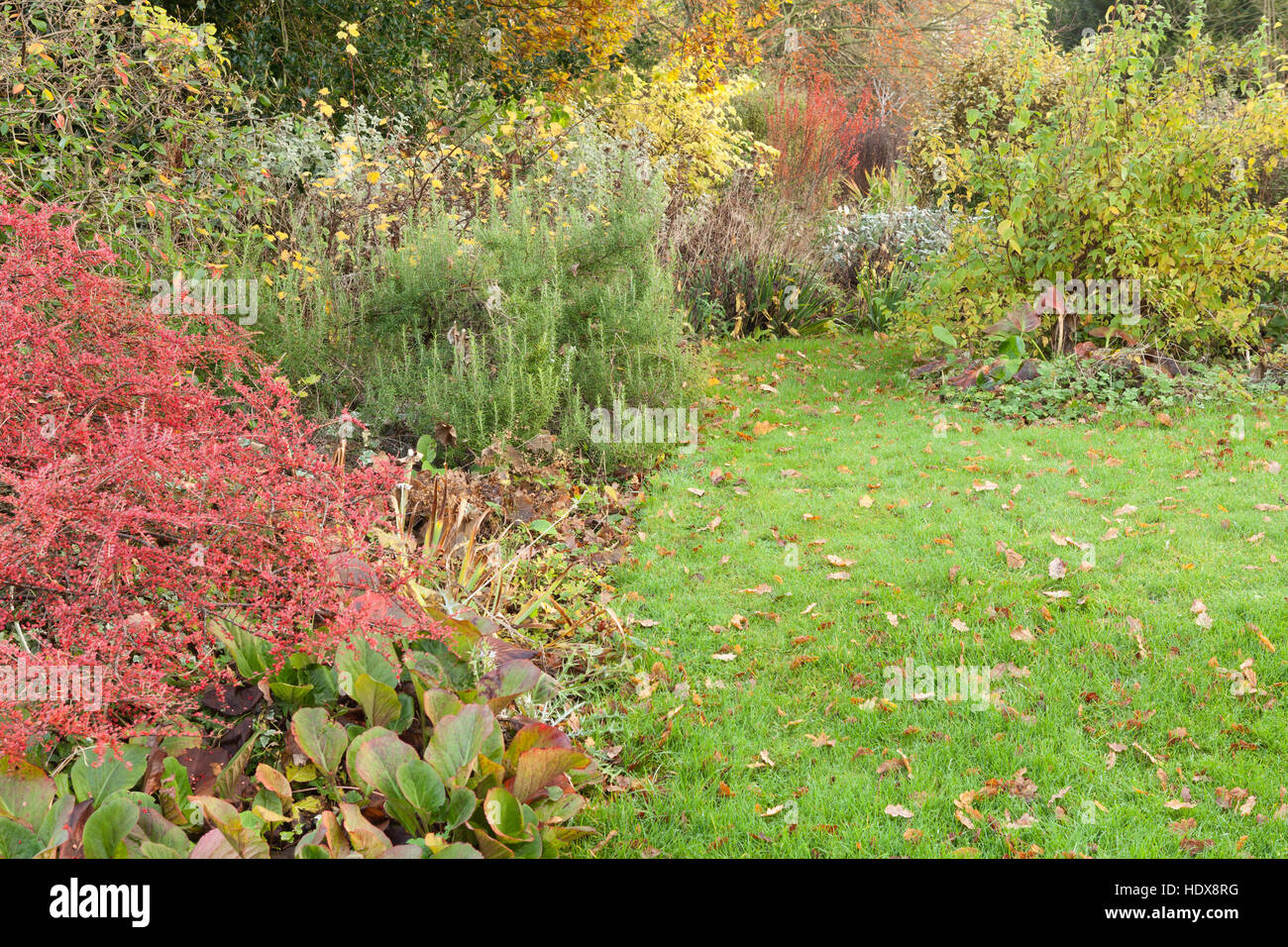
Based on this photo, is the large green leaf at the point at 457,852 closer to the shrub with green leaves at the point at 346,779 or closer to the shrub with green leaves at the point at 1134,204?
the shrub with green leaves at the point at 346,779

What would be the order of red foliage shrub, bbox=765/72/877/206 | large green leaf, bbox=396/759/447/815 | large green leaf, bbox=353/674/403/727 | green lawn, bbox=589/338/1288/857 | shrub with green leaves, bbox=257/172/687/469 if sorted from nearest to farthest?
1. large green leaf, bbox=396/759/447/815
2. large green leaf, bbox=353/674/403/727
3. green lawn, bbox=589/338/1288/857
4. shrub with green leaves, bbox=257/172/687/469
5. red foliage shrub, bbox=765/72/877/206

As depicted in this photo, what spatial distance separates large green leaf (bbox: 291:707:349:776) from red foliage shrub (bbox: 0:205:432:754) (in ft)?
0.56

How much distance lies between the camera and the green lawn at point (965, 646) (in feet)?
8.66

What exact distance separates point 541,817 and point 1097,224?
622 centimetres

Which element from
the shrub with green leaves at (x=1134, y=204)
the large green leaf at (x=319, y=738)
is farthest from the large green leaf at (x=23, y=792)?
the shrub with green leaves at (x=1134, y=204)

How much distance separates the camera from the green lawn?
2641 mm

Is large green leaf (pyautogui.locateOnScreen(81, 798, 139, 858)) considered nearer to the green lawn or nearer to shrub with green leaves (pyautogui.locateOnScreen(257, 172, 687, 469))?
the green lawn

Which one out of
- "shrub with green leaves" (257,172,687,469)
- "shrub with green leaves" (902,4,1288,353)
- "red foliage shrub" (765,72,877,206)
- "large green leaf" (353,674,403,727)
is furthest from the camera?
"red foliage shrub" (765,72,877,206)

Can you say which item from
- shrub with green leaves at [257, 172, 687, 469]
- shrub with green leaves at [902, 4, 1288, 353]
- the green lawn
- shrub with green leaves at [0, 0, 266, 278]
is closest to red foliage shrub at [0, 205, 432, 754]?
the green lawn

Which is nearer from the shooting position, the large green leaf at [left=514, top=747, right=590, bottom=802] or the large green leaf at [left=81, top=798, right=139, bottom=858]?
the large green leaf at [left=81, top=798, right=139, bottom=858]

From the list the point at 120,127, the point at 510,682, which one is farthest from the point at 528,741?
the point at 120,127
